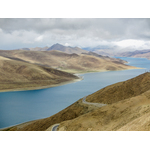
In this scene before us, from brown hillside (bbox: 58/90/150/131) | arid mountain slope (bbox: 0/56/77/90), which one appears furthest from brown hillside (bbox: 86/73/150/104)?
arid mountain slope (bbox: 0/56/77/90)

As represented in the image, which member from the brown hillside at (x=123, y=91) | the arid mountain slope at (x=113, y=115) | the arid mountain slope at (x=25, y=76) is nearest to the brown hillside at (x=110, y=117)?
the arid mountain slope at (x=113, y=115)

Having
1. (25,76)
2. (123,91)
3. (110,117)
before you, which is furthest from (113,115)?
(25,76)

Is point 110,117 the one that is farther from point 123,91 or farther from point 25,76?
point 25,76

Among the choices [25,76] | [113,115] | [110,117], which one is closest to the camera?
[110,117]

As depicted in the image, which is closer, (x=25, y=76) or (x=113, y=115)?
(x=113, y=115)

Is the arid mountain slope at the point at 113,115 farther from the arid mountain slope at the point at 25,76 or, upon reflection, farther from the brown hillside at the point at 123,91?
the arid mountain slope at the point at 25,76

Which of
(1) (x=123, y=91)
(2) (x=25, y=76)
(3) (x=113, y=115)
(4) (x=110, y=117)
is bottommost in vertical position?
(4) (x=110, y=117)

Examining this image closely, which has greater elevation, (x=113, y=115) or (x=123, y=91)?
(x=123, y=91)

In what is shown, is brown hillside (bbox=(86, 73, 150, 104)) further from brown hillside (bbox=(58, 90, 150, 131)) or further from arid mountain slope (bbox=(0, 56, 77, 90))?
arid mountain slope (bbox=(0, 56, 77, 90))
